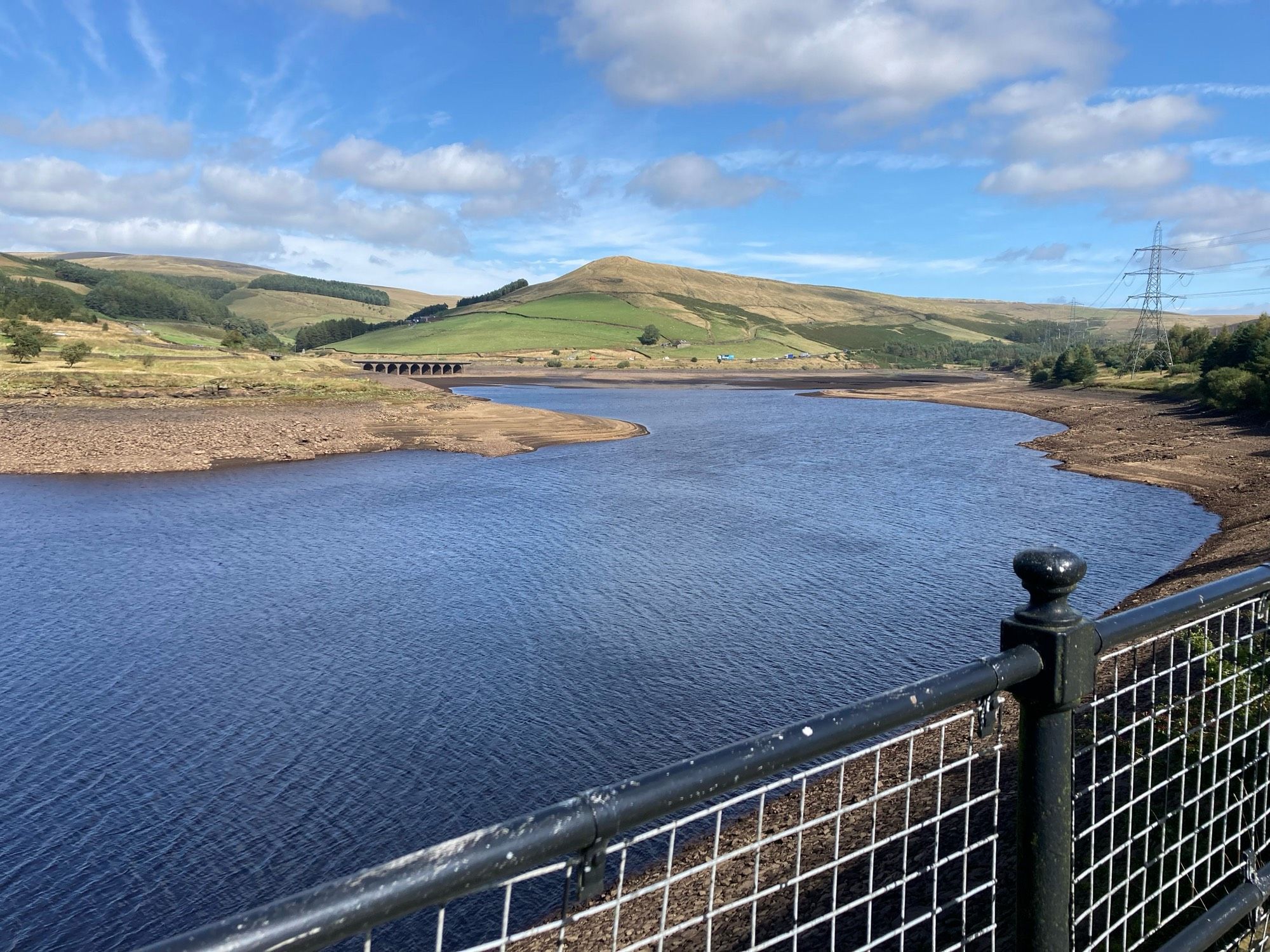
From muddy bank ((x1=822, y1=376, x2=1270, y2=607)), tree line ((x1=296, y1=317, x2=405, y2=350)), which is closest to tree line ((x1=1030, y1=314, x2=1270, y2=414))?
muddy bank ((x1=822, y1=376, x2=1270, y2=607))

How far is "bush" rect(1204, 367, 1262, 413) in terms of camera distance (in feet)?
185

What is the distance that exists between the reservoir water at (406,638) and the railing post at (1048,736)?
1079 centimetres

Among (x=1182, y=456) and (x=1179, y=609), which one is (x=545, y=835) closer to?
(x=1179, y=609)

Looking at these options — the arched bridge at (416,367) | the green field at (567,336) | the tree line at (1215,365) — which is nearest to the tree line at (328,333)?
the green field at (567,336)

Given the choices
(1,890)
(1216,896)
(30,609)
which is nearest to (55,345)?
(30,609)

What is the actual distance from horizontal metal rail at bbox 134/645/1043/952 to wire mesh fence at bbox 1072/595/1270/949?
0.93 metres

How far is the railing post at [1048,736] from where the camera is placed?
8.54 feet

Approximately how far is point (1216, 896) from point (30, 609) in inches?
962

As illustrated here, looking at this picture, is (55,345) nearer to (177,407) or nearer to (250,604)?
(177,407)

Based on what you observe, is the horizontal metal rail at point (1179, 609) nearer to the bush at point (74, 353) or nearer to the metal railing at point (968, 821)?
the metal railing at point (968, 821)

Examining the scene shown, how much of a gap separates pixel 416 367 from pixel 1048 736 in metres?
143

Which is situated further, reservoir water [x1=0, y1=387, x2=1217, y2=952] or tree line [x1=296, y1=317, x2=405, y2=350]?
tree line [x1=296, y1=317, x2=405, y2=350]

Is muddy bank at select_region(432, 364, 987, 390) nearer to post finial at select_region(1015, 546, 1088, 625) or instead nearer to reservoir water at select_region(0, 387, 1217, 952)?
reservoir water at select_region(0, 387, 1217, 952)

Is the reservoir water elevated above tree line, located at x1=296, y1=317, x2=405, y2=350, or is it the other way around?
tree line, located at x1=296, y1=317, x2=405, y2=350
